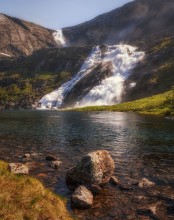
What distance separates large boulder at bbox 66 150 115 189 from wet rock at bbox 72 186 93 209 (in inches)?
102

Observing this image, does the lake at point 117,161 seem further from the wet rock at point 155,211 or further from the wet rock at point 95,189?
the wet rock at point 95,189

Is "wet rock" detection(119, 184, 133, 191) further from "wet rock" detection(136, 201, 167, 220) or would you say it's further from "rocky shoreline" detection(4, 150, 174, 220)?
"wet rock" detection(136, 201, 167, 220)

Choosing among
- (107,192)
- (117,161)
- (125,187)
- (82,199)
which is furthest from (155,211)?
(117,161)

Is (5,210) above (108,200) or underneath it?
above

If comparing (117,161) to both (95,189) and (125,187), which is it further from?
(95,189)

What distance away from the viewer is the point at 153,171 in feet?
103

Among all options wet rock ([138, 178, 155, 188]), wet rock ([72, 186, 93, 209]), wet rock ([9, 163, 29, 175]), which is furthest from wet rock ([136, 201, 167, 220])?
wet rock ([9, 163, 29, 175])

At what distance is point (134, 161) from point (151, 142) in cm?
1573

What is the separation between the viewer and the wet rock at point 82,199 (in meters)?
21.1

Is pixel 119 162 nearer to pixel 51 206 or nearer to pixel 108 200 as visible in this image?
Result: pixel 108 200

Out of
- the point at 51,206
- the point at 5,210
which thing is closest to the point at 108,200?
the point at 51,206

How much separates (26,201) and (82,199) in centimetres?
483

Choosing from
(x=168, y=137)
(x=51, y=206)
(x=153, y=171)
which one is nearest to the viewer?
(x=51, y=206)

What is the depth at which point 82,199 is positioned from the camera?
21.3 meters
